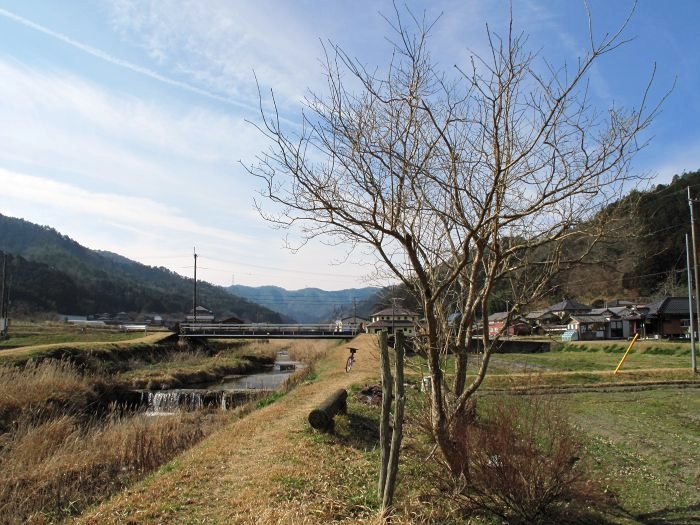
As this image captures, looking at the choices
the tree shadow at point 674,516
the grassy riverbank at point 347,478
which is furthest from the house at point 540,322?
the tree shadow at point 674,516

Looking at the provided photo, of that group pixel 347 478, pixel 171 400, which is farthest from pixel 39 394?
pixel 347 478

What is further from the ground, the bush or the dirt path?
the bush

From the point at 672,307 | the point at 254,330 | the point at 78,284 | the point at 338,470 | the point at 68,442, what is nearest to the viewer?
the point at 338,470

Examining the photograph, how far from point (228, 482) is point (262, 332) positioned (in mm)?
37942

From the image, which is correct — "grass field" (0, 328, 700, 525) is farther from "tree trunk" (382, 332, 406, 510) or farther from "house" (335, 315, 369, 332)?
"house" (335, 315, 369, 332)

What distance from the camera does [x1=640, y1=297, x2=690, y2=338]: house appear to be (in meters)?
45.6

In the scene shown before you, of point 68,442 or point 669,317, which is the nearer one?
point 68,442

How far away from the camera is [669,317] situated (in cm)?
4656

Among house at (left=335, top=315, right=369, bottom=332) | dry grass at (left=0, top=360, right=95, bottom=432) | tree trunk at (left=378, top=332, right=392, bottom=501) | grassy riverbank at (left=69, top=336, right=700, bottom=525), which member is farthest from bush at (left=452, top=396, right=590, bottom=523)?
house at (left=335, top=315, right=369, bottom=332)

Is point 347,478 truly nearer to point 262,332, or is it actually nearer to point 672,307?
point 262,332

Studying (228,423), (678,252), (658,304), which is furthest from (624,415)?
(678,252)

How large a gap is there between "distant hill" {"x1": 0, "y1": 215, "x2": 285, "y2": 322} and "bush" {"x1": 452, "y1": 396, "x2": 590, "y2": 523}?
81.0 metres

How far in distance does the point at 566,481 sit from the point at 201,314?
8488 cm

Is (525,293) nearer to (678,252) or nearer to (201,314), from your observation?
(678,252)
